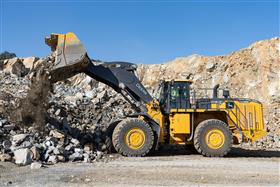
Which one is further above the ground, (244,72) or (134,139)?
(244,72)

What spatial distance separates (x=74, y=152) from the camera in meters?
9.67

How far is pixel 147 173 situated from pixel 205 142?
3519mm

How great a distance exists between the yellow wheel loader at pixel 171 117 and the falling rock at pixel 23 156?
2.61 metres

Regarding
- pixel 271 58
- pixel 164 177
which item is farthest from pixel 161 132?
pixel 271 58

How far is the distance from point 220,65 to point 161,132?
19.1 metres

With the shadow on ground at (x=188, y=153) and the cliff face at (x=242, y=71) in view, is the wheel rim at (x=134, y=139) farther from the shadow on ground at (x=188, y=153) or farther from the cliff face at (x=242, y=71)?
the cliff face at (x=242, y=71)

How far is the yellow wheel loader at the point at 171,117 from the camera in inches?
408

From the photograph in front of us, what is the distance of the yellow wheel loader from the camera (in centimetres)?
1037

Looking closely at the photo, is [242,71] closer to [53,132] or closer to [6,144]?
[53,132]

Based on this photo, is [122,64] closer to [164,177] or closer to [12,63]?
[164,177]

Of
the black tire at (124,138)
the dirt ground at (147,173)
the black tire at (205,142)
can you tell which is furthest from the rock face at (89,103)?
the black tire at (205,142)

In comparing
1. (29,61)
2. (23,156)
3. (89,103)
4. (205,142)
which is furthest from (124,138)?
(29,61)

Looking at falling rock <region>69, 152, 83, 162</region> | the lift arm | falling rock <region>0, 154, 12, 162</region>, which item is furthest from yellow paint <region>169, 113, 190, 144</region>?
falling rock <region>0, 154, 12, 162</region>

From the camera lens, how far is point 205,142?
10617 millimetres
